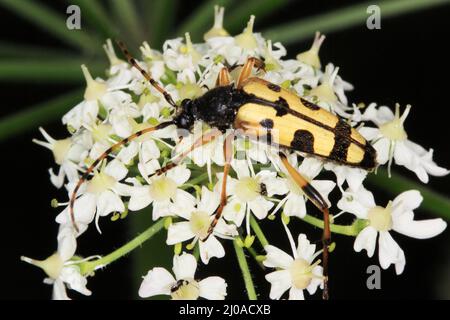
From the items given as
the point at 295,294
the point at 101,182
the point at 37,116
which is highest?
the point at 37,116

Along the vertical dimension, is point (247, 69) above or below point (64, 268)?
above

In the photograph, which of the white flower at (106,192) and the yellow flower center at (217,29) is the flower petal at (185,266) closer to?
the white flower at (106,192)

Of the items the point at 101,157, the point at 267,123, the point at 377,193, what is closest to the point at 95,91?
the point at 101,157

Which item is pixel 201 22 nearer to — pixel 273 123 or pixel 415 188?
pixel 273 123

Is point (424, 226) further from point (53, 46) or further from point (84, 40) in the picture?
point (53, 46)

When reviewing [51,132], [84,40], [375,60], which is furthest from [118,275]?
[375,60]

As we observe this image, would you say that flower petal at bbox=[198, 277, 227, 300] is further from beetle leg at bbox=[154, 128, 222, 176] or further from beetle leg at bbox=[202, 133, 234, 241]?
beetle leg at bbox=[154, 128, 222, 176]
